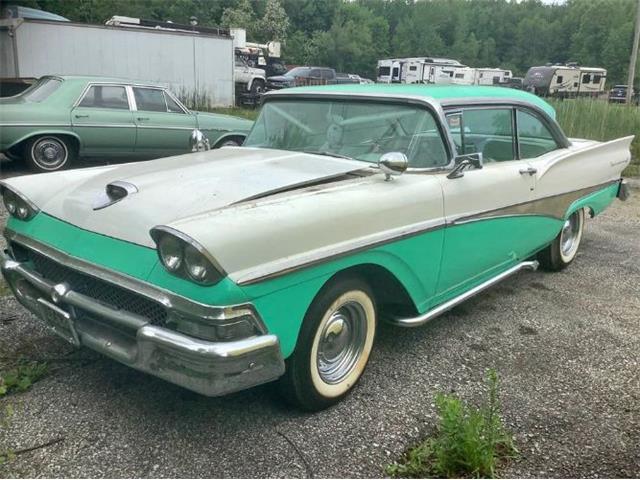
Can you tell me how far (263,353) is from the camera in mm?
2334

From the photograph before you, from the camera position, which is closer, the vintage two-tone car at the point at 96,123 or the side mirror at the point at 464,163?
the side mirror at the point at 464,163

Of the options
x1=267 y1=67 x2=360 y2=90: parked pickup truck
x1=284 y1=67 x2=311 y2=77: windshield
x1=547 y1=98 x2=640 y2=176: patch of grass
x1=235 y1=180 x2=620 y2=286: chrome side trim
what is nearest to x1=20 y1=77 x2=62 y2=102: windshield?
x1=235 y1=180 x2=620 y2=286: chrome side trim

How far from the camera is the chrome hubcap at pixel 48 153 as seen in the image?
8336mm

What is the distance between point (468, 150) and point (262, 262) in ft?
6.28

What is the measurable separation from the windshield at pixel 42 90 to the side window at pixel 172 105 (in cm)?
159

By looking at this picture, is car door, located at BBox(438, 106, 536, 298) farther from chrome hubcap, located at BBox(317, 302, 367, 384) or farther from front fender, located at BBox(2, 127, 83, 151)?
front fender, located at BBox(2, 127, 83, 151)

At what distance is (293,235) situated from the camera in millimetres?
2506

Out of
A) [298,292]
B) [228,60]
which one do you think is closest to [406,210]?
[298,292]

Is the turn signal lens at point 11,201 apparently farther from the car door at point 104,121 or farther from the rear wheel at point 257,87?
the rear wheel at point 257,87

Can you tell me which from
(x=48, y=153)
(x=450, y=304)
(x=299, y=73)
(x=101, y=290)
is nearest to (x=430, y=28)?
(x=299, y=73)

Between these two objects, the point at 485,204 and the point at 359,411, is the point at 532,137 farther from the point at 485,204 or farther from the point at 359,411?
the point at 359,411

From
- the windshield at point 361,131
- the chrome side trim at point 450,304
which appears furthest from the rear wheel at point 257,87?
the chrome side trim at point 450,304

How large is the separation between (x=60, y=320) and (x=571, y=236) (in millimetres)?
4451

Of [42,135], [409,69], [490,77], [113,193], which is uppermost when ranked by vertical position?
[409,69]
